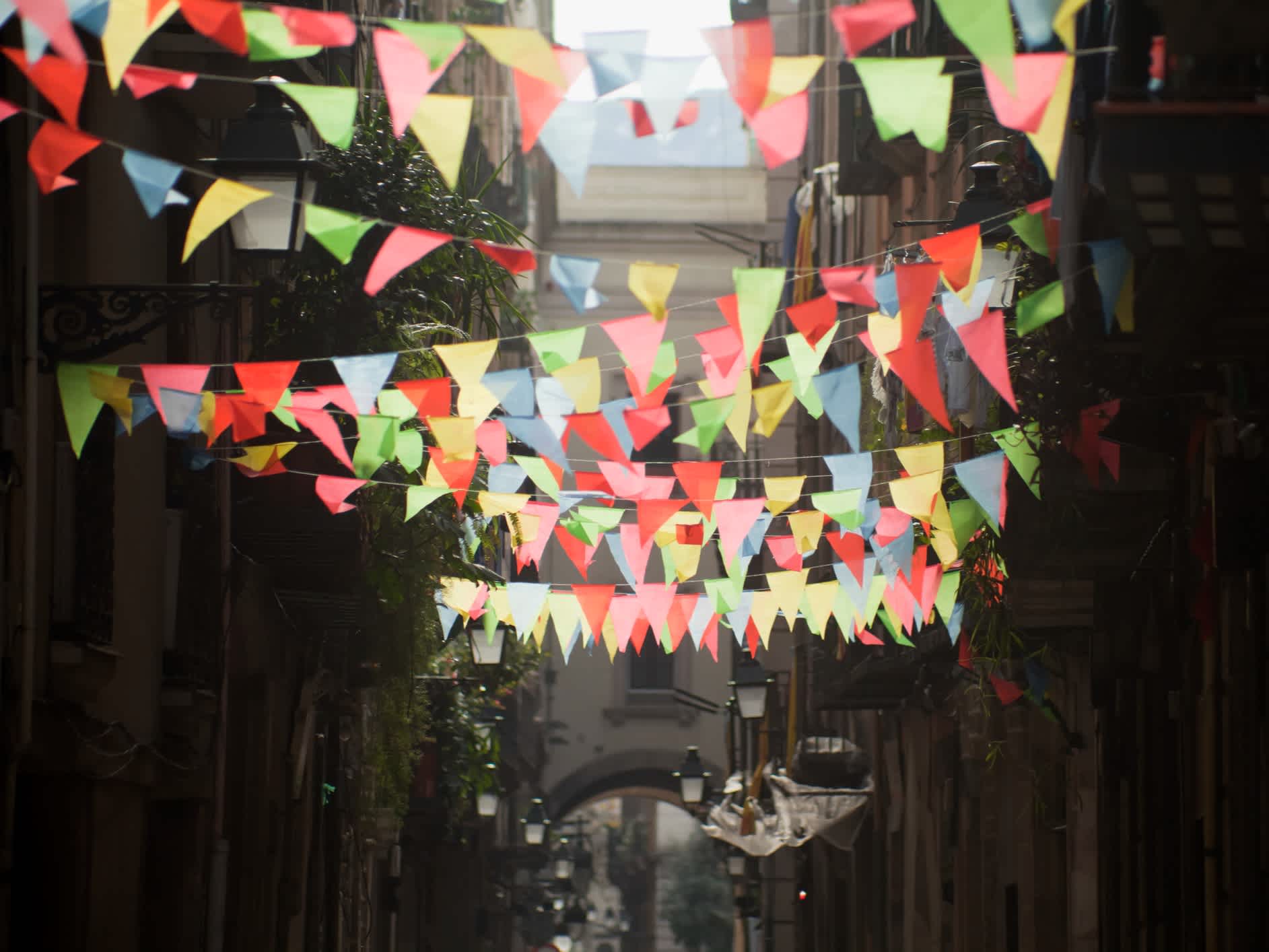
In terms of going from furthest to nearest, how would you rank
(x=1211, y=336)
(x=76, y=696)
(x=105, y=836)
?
(x=105, y=836), (x=76, y=696), (x=1211, y=336)

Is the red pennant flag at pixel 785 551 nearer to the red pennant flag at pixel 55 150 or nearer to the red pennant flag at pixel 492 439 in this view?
the red pennant flag at pixel 492 439

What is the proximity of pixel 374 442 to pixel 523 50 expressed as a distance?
3.35m

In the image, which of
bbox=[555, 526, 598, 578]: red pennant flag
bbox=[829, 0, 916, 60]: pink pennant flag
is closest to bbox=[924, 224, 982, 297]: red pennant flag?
bbox=[829, 0, 916, 60]: pink pennant flag

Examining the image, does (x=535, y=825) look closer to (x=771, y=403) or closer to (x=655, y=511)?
(x=655, y=511)

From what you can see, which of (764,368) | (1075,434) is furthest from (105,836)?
(1075,434)

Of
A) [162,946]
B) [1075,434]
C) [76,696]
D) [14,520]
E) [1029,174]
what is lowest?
[162,946]

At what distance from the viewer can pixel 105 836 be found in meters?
8.71

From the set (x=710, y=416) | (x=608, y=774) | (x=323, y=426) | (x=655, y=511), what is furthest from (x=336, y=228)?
(x=608, y=774)

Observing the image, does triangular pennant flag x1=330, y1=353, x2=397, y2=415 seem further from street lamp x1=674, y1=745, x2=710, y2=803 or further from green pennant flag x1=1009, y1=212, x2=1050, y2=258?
street lamp x1=674, y1=745, x2=710, y2=803

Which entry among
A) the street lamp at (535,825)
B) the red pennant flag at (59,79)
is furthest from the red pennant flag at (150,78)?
the street lamp at (535,825)

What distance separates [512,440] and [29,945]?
11.4ft

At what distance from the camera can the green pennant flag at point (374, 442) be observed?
8211 mm

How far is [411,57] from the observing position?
5.07m

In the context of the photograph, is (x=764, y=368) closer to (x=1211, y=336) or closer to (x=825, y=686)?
(x=1211, y=336)
